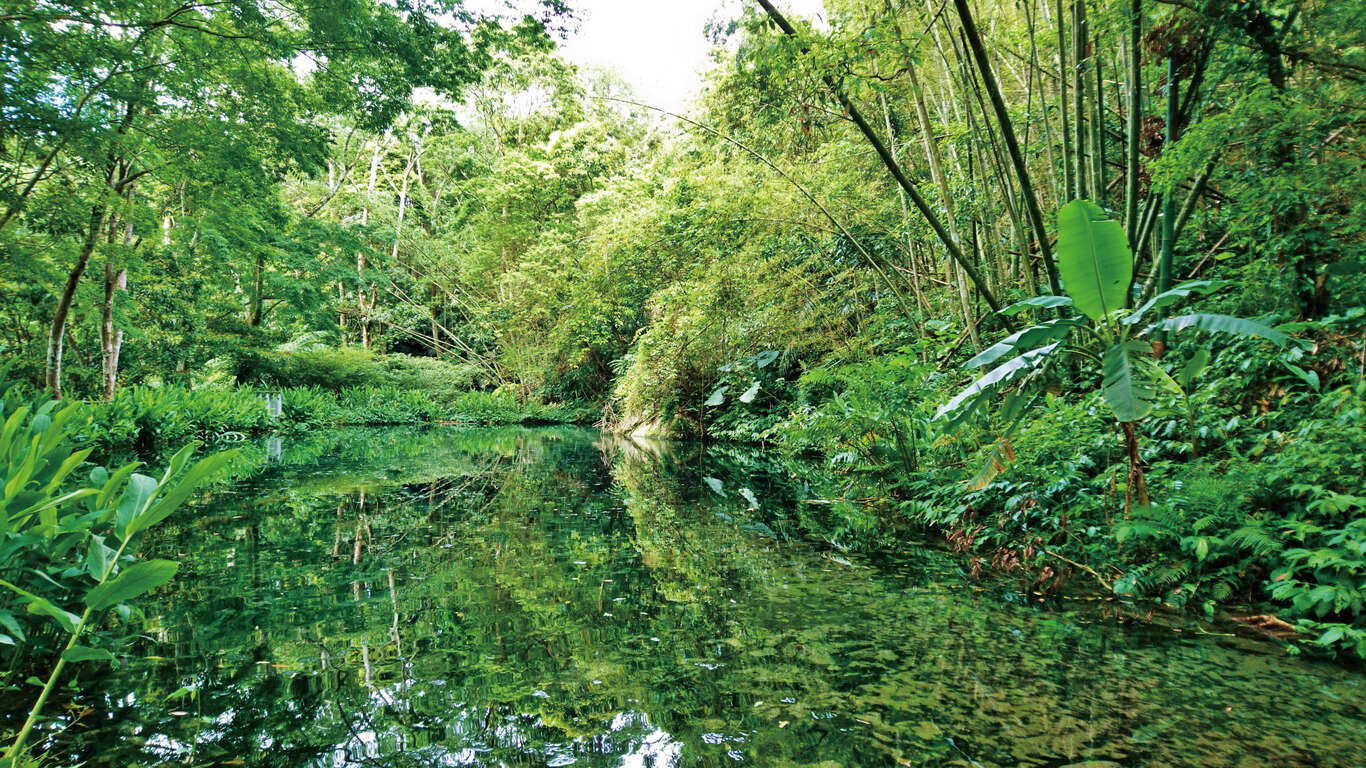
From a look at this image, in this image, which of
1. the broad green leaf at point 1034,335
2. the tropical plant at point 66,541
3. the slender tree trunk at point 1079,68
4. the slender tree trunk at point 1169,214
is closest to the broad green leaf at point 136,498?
the tropical plant at point 66,541

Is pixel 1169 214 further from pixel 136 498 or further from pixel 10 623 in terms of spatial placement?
pixel 10 623

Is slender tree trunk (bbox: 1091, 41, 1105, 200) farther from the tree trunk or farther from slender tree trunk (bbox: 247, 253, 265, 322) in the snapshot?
slender tree trunk (bbox: 247, 253, 265, 322)

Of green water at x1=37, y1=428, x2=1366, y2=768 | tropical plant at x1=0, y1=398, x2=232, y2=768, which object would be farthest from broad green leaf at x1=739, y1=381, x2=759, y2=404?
tropical plant at x1=0, y1=398, x2=232, y2=768

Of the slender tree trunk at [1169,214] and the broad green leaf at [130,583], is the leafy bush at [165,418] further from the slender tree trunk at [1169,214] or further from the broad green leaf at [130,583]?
the slender tree trunk at [1169,214]

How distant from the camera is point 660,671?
5.96ft

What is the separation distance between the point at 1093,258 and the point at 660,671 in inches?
92.5

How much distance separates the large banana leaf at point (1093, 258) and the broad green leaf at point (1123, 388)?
0.23m

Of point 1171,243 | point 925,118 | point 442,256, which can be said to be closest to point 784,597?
point 1171,243

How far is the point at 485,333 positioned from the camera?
20688mm

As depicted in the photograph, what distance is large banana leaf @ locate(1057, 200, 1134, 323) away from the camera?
252cm

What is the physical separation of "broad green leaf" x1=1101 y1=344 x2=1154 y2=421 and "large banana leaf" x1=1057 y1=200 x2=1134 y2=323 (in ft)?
0.76

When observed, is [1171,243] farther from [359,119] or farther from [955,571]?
[359,119]

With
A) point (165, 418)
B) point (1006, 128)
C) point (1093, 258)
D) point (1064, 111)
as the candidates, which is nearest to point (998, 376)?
point (1093, 258)

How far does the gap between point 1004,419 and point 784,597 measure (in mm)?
1390
